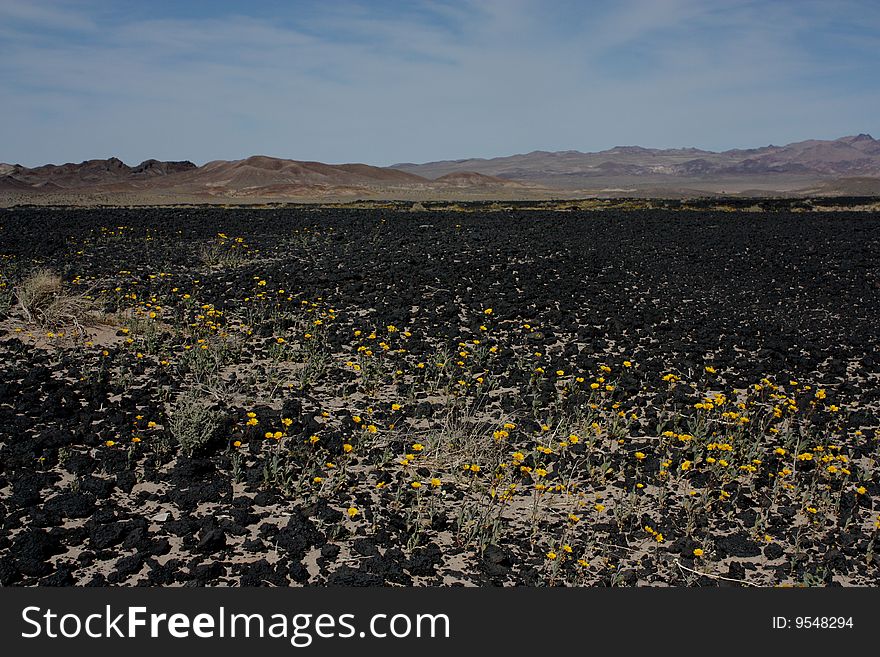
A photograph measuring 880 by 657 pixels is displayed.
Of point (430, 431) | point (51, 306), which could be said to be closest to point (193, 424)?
point (430, 431)

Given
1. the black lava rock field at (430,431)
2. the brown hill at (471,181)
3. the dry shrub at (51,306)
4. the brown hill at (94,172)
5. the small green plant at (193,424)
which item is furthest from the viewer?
the brown hill at (94,172)

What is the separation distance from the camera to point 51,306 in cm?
899

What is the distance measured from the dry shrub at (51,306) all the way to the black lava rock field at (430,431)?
5 centimetres

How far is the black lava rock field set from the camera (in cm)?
465

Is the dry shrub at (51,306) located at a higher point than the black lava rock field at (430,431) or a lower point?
higher

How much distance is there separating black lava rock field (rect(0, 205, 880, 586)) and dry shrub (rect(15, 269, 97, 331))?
0.16 ft

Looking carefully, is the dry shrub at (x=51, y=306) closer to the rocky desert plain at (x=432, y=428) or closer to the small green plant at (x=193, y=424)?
the rocky desert plain at (x=432, y=428)

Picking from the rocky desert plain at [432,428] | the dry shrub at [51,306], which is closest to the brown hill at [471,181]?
the rocky desert plain at [432,428]

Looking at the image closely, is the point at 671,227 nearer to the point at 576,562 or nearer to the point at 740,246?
the point at 740,246

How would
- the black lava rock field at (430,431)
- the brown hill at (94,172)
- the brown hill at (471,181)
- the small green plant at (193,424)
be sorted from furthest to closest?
the brown hill at (94,172)
the brown hill at (471,181)
the small green plant at (193,424)
the black lava rock field at (430,431)

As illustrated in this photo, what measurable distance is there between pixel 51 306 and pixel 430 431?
18.1ft

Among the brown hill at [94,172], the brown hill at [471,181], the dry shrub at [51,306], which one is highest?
the brown hill at [94,172]

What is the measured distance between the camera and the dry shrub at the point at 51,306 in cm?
892

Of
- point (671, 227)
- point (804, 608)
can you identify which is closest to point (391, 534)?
point (804, 608)
